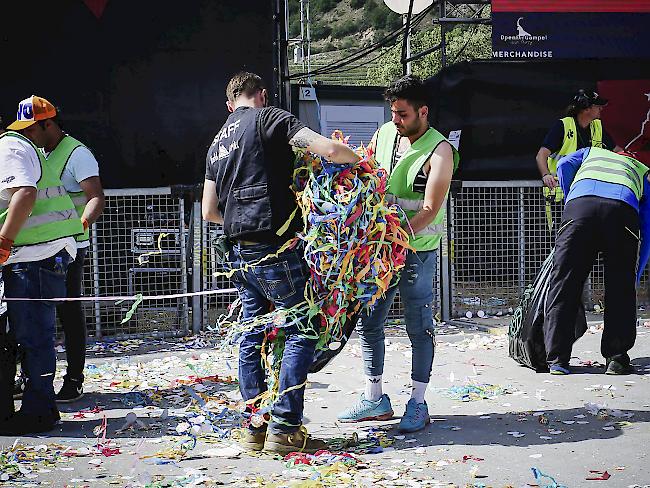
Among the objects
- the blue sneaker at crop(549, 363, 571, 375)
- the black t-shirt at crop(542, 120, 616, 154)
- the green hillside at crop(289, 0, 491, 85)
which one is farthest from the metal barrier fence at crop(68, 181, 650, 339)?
the green hillside at crop(289, 0, 491, 85)

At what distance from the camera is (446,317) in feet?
32.5

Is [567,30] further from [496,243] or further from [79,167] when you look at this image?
[79,167]

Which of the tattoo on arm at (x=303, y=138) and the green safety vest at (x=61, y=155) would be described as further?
the green safety vest at (x=61, y=155)

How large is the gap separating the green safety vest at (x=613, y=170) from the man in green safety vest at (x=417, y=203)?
1.93 meters

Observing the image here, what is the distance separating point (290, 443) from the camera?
5.05 meters

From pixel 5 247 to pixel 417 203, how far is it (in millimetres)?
2477

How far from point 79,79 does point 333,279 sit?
244 inches

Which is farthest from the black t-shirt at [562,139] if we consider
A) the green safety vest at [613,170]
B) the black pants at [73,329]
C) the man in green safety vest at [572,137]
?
the black pants at [73,329]

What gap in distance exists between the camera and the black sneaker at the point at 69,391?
6.57 metres

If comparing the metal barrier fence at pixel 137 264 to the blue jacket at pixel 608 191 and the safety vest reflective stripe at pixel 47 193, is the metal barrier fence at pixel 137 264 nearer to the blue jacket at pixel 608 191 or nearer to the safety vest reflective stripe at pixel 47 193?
the safety vest reflective stripe at pixel 47 193

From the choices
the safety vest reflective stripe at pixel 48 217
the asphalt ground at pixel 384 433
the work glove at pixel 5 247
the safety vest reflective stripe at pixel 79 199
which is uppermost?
the safety vest reflective stripe at pixel 79 199

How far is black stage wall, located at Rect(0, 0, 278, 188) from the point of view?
10.1 metres

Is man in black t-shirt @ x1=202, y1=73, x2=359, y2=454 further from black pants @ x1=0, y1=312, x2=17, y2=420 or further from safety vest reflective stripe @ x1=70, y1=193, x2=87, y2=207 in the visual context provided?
safety vest reflective stripe @ x1=70, y1=193, x2=87, y2=207

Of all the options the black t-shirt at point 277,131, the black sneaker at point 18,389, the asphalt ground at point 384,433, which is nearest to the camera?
the asphalt ground at point 384,433
